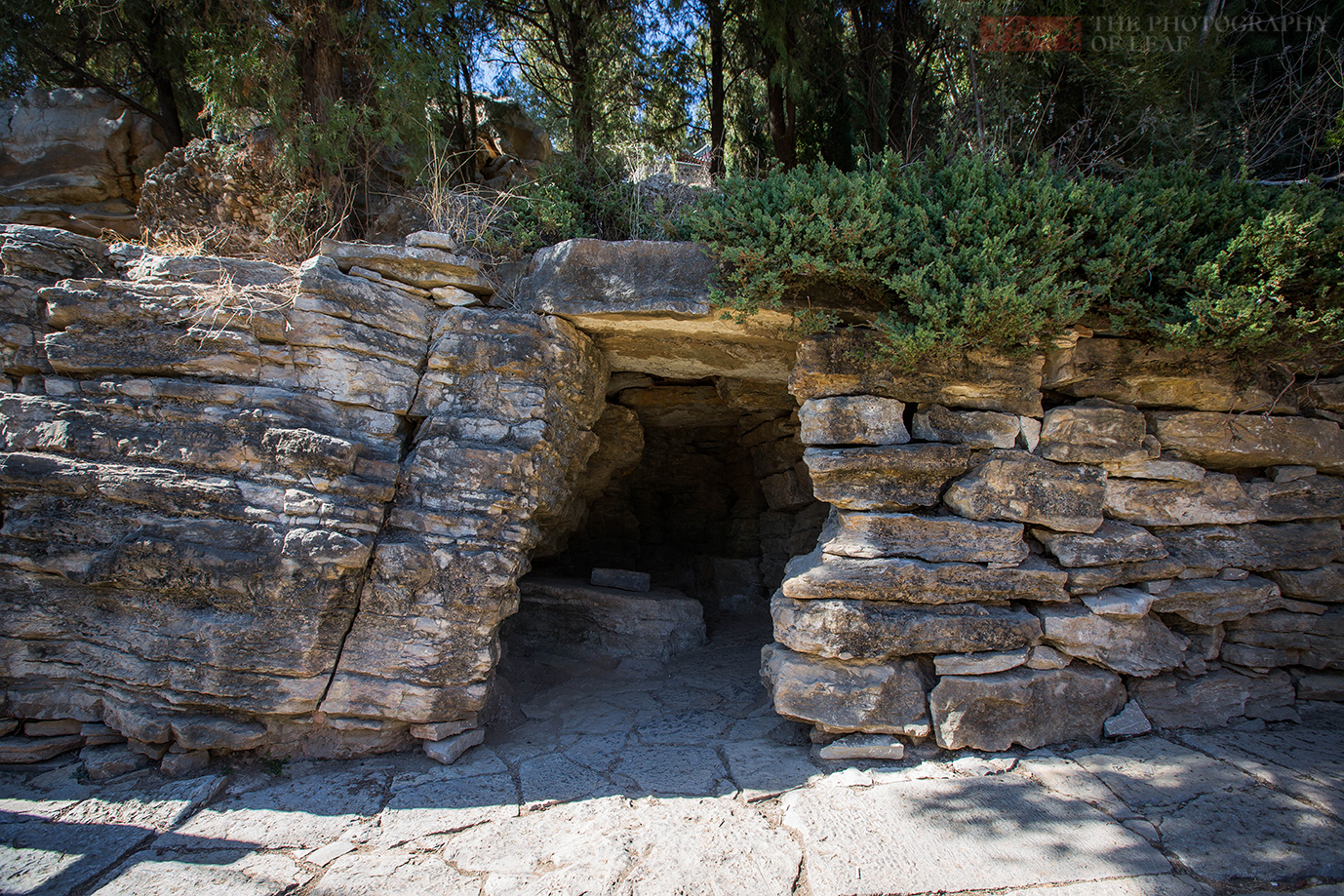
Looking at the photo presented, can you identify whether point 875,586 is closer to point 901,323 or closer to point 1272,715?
point 901,323

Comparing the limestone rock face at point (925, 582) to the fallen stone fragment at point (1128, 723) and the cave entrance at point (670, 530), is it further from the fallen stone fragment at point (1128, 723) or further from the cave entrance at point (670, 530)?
the cave entrance at point (670, 530)

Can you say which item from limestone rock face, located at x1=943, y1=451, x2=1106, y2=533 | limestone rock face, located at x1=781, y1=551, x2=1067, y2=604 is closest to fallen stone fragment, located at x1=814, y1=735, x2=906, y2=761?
limestone rock face, located at x1=781, y1=551, x2=1067, y2=604

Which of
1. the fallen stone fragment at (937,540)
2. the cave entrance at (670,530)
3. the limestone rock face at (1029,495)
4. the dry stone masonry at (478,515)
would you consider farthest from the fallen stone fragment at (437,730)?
the limestone rock face at (1029,495)

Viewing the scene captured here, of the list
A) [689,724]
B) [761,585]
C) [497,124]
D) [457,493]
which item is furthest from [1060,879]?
[497,124]

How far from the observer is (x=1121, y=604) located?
3.25m

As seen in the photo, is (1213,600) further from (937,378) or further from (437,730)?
(437,730)

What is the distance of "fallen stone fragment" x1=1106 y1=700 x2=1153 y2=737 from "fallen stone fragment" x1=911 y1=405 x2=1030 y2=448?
147 cm

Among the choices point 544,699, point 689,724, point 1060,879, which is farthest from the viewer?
point 544,699

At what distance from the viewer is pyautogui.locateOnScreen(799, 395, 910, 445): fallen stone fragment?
340 cm

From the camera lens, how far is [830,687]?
3.21 metres

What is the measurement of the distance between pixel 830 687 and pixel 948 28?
4.77m

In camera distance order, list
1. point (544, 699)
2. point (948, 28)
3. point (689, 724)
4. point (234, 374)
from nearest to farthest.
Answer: point (234, 374) → point (689, 724) → point (544, 699) → point (948, 28)

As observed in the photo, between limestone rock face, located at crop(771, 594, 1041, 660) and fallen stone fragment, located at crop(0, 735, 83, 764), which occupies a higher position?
limestone rock face, located at crop(771, 594, 1041, 660)

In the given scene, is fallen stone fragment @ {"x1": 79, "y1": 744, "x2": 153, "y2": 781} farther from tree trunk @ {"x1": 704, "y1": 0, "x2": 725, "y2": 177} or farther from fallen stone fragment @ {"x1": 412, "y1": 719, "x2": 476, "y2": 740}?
tree trunk @ {"x1": 704, "y1": 0, "x2": 725, "y2": 177}
